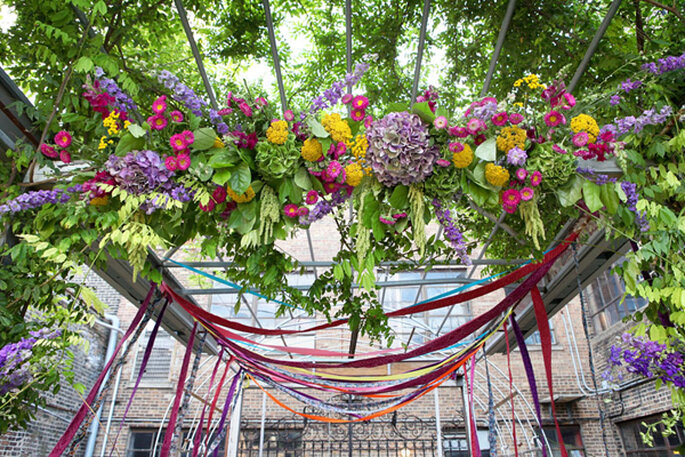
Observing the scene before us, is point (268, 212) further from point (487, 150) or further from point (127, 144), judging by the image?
point (487, 150)

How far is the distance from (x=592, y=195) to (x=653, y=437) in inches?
186

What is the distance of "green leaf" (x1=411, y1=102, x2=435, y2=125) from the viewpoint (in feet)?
5.47

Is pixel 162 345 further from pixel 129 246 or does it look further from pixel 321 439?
pixel 129 246

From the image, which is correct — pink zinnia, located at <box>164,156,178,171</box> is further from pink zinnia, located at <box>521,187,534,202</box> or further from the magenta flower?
the magenta flower

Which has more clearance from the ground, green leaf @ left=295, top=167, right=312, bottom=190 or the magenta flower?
the magenta flower

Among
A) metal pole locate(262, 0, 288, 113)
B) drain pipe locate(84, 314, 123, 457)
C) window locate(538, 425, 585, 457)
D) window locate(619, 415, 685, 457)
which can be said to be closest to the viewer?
metal pole locate(262, 0, 288, 113)

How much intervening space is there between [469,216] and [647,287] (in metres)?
1.74

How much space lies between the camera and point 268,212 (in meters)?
1.76

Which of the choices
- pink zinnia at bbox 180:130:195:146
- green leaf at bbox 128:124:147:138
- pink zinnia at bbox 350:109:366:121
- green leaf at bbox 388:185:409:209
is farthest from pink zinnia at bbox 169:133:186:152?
green leaf at bbox 388:185:409:209

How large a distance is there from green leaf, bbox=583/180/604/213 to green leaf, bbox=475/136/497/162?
0.38m

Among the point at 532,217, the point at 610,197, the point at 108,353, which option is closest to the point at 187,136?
the point at 532,217

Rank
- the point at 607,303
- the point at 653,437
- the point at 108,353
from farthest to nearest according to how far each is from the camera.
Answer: the point at 108,353 < the point at 607,303 < the point at 653,437

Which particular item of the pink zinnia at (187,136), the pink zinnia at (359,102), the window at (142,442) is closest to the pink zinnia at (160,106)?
the pink zinnia at (187,136)

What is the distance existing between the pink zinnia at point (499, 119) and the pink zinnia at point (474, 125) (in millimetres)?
47
